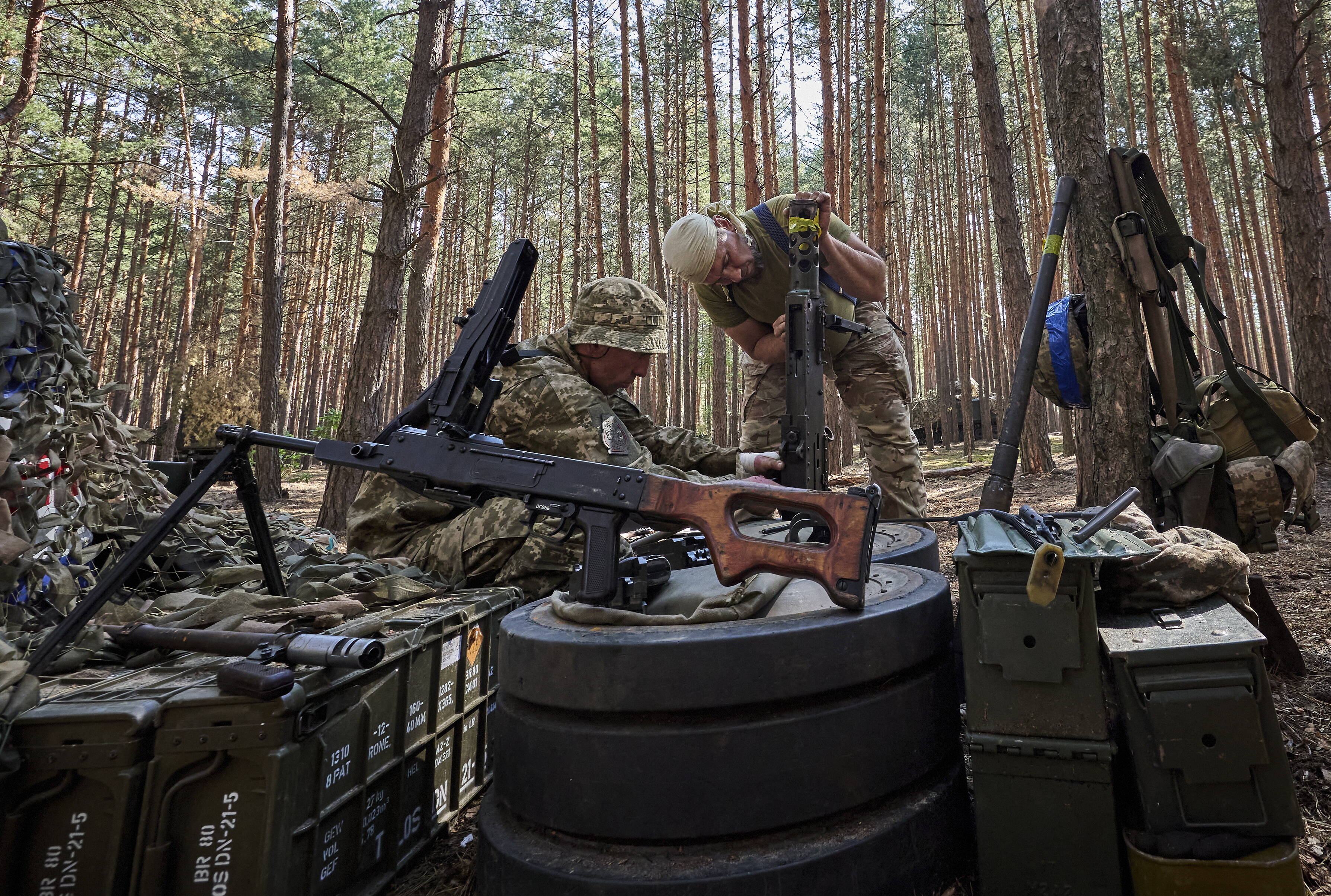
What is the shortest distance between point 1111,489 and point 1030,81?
1579 centimetres

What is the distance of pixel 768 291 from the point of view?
4230mm

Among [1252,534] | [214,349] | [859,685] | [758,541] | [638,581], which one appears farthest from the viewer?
[214,349]

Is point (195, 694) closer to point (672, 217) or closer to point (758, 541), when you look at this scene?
point (758, 541)

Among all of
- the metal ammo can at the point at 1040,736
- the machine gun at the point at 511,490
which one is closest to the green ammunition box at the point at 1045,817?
the metal ammo can at the point at 1040,736

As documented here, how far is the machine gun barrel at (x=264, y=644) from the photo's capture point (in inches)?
59.6

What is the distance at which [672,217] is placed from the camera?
707 inches

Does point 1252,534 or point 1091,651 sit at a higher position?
point 1252,534

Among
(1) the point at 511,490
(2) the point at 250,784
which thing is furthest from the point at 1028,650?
(2) the point at 250,784

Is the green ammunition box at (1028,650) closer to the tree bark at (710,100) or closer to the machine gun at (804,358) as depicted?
the machine gun at (804,358)

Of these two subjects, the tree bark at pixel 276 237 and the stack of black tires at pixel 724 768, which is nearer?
the stack of black tires at pixel 724 768

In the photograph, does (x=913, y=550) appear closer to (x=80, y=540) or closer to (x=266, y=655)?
(x=266, y=655)

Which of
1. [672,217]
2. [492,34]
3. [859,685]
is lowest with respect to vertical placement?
[859,685]

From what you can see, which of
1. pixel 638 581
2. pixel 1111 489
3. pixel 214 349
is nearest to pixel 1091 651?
pixel 638 581

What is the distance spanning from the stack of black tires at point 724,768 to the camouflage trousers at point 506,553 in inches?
55.1
